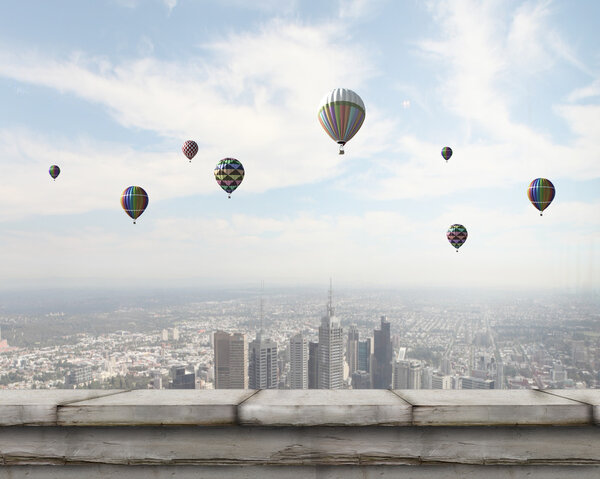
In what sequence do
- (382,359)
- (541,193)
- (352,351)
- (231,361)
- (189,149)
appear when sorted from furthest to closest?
(352,351)
(382,359)
(231,361)
(189,149)
(541,193)

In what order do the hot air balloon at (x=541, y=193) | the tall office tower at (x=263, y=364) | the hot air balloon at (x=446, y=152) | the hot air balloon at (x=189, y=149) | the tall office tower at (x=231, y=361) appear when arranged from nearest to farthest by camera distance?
the hot air balloon at (x=541, y=193) → the hot air balloon at (x=189, y=149) → the hot air balloon at (x=446, y=152) → the tall office tower at (x=231, y=361) → the tall office tower at (x=263, y=364)

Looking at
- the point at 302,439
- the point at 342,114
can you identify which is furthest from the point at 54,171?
the point at 302,439

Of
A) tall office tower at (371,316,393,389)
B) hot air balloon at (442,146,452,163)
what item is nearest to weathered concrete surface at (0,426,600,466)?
hot air balloon at (442,146,452,163)

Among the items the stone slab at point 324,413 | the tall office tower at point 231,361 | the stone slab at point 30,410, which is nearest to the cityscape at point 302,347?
the tall office tower at point 231,361

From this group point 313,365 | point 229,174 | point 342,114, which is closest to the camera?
point 342,114

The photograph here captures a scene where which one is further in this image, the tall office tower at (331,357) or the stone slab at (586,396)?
the tall office tower at (331,357)

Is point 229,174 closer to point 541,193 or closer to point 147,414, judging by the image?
point 541,193

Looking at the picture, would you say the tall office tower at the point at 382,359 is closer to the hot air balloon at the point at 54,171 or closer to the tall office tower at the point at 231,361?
the tall office tower at the point at 231,361
